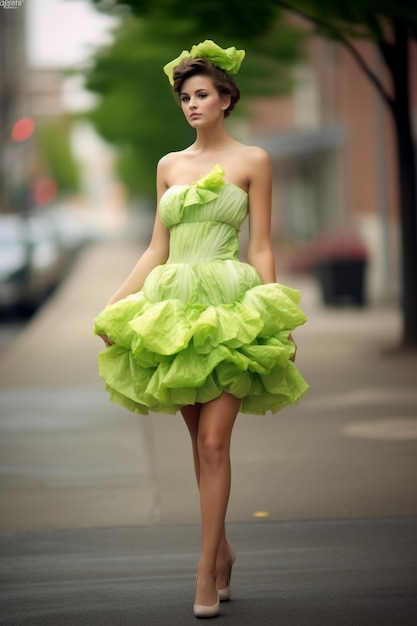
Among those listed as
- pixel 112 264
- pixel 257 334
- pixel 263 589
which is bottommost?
pixel 112 264

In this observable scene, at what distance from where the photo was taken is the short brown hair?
5117 mm

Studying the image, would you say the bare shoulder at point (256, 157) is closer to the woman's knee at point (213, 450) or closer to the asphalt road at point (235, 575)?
the woman's knee at point (213, 450)

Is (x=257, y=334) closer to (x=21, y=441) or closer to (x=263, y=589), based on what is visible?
(x=263, y=589)

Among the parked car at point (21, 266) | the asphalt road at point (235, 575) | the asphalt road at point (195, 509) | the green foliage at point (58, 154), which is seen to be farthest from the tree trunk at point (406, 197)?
the green foliage at point (58, 154)

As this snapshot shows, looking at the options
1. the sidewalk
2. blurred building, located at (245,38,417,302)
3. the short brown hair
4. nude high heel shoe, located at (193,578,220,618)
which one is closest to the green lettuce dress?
the short brown hair

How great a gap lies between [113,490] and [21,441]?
205cm

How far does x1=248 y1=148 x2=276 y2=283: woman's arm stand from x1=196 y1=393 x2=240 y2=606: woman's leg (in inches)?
20.8

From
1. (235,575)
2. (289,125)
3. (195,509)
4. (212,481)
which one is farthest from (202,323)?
(289,125)

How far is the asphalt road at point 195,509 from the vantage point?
5164 millimetres

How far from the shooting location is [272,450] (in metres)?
8.84

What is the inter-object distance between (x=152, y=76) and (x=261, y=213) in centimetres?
2439

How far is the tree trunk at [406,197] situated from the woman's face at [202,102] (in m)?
9.44

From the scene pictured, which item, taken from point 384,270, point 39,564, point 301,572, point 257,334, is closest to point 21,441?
point 39,564

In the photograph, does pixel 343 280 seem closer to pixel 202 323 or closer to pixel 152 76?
pixel 152 76
